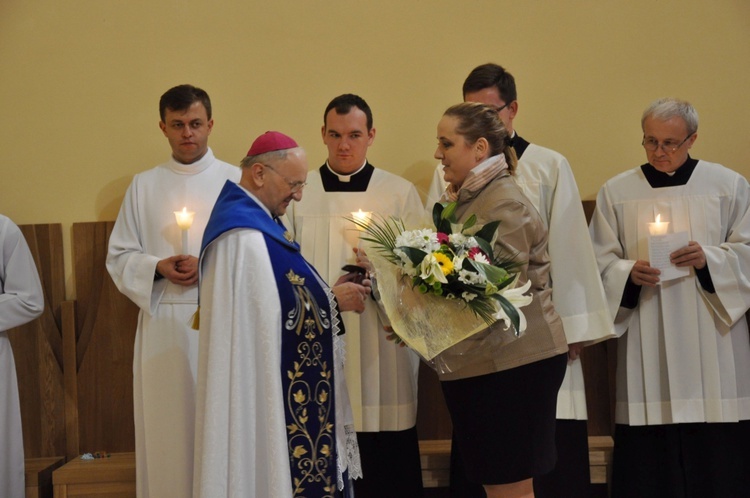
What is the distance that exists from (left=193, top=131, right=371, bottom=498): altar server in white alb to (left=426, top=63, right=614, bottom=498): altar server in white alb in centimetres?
122

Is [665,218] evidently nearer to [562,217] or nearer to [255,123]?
[562,217]

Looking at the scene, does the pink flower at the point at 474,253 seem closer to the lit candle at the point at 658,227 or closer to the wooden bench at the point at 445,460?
the lit candle at the point at 658,227

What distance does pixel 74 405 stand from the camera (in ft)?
17.7

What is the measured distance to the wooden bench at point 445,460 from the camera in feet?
16.5

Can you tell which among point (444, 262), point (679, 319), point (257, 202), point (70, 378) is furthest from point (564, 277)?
point (70, 378)

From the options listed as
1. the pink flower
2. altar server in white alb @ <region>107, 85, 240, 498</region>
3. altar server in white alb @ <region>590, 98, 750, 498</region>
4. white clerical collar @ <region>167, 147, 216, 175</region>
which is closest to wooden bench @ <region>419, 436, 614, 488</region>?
altar server in white alb @ <region>590, 98, 750, 498</region>

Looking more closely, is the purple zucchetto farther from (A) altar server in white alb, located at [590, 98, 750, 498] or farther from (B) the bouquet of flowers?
(A) altar server in white alb, located at [590, 98, 750, 498]

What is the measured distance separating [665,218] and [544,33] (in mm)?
1554

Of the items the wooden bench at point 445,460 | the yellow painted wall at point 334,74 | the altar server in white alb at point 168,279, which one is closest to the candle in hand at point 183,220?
the altar server in white alb at point 168,279

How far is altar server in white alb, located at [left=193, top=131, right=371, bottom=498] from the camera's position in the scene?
10.8 feet

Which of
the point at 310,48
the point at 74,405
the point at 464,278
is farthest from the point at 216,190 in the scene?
the point at 464,278

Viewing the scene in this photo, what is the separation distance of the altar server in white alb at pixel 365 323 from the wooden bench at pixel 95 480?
134 cm

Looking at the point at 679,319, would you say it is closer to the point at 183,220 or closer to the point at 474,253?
the point at 474,253

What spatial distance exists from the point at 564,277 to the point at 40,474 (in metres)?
3.22
